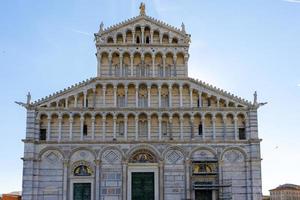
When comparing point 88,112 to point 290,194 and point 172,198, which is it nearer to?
point 172,198

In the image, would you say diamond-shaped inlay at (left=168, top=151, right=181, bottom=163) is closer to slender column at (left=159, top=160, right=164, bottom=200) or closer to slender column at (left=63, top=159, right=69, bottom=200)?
slender column at (left=159, top=160, right=164, bottom=200)

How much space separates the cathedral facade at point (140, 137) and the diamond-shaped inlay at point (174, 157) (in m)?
0.05

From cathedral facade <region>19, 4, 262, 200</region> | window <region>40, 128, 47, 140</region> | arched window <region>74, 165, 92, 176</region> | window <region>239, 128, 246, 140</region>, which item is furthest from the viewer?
window <region>239, 128, 246, 140</region>

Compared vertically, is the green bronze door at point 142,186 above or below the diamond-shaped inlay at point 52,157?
below

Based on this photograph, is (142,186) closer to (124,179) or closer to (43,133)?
(124,179)

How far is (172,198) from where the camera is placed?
24484 mm

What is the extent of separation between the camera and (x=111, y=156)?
25.0 m

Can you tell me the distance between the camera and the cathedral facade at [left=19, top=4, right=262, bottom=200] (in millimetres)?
24562

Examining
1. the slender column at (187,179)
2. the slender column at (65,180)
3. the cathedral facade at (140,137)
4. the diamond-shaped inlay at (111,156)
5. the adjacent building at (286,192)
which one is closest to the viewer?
the slender column at (65,180)

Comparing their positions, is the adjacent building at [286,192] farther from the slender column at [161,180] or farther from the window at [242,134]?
the slender column at [161,180]

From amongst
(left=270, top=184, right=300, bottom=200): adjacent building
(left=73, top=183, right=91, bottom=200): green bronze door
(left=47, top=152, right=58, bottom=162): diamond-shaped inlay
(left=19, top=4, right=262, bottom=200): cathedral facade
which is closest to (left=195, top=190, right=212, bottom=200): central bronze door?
(left=19, top=4, right=262, bottom=200): cathedral facade

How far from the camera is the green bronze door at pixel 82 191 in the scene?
2453cm

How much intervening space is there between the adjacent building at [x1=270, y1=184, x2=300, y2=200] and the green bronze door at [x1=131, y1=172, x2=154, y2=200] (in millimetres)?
68426

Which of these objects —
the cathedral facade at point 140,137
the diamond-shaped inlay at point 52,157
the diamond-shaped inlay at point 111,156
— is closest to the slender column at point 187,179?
the cathedral facade at point 140,137
